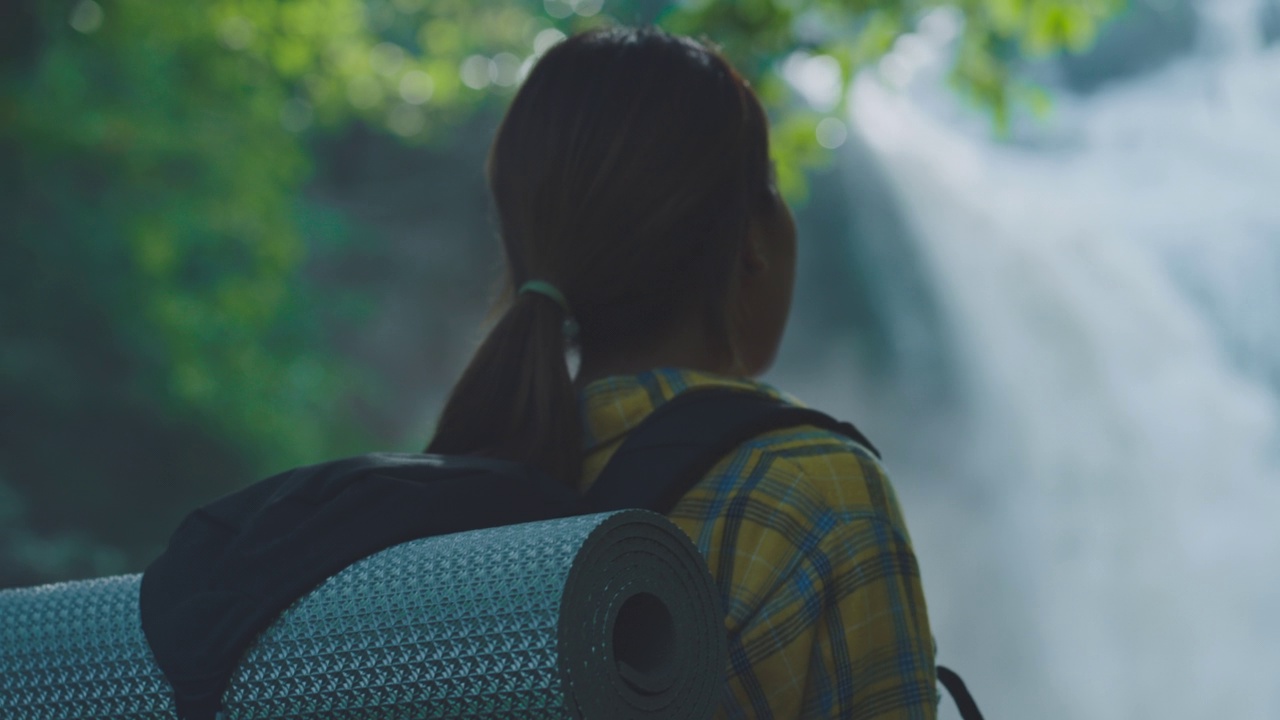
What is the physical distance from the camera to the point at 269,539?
91 centimetres

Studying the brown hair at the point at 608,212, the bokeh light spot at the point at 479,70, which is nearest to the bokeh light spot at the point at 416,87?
the bokeh light spot at the point at 479,70

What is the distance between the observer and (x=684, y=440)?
1046mm

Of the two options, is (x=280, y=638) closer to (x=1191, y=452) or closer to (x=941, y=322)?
(x=1191, y=452)

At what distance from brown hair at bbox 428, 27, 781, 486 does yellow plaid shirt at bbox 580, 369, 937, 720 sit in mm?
170

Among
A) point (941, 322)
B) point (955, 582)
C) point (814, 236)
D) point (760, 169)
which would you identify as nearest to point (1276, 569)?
point (955, 582)

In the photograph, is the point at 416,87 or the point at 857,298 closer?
the point at 416,87

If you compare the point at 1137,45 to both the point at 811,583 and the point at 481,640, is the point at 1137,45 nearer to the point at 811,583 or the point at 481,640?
the point at 811,583

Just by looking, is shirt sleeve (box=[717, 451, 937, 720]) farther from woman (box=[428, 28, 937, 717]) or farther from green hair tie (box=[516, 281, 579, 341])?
green hair tie (box=[516, 281, 579, 341])

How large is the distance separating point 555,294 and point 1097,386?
1001cm

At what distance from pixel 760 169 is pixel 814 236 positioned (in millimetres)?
10735

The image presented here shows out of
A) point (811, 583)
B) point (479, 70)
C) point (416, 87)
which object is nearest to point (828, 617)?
point (811, 583)

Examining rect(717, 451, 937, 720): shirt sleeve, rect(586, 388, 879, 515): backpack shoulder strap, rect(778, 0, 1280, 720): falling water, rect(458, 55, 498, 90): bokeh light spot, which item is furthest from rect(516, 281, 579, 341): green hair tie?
rect(458, 55, 498, 90): bokeh light spot

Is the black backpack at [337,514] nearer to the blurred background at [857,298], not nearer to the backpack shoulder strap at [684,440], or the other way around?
the backpack shoulder strap at [684,440]

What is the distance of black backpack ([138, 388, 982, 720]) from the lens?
33.8 inches
